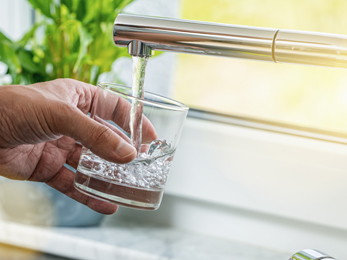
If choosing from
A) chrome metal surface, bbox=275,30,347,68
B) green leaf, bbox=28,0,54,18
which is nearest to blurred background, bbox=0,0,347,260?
green leaf, bbox=28,0,54,18

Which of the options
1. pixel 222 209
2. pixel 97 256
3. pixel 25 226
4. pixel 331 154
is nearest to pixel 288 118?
pixel 331 154

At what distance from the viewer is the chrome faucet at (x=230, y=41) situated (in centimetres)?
33

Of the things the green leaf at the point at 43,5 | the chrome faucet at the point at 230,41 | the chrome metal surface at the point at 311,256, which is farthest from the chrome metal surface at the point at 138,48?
the green leaf at the point at 43,5

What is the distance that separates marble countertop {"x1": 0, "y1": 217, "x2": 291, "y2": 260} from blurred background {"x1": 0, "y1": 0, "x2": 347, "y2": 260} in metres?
0.02

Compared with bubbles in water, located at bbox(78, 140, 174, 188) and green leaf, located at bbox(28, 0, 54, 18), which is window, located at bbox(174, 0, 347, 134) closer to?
green leaf, located at bbox(28, 0, 54, 18)

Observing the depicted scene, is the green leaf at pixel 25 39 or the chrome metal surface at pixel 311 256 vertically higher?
the green leaf at pixel 25 39

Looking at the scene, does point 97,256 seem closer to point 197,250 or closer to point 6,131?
point 197,250

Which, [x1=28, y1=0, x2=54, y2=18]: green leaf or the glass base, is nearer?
the glass base

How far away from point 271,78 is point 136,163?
21.9 inches

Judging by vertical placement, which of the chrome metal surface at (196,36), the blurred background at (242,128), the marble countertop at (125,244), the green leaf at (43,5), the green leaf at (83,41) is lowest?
the marble countertop at (125,244)

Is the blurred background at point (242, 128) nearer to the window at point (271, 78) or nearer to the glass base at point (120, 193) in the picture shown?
the window at point (271, 78)

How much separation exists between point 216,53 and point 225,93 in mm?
550

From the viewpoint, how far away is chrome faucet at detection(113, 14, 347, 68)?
0.33 m

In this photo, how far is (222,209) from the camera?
2.91 ft
